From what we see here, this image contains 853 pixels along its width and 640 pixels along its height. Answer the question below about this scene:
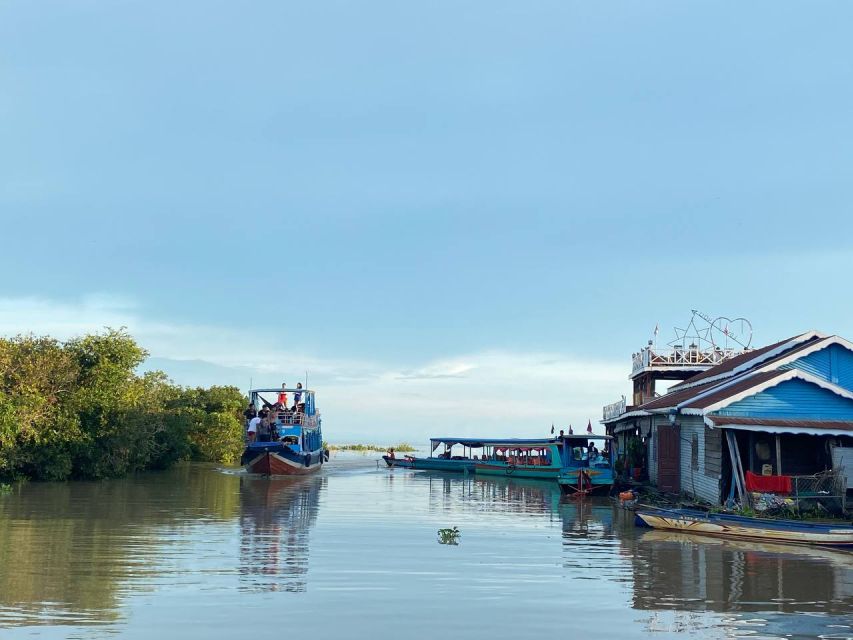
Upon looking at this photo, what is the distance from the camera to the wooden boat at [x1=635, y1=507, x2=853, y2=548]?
1980 cm

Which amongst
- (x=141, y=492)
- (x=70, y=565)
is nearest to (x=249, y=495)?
(x=141, y=492)

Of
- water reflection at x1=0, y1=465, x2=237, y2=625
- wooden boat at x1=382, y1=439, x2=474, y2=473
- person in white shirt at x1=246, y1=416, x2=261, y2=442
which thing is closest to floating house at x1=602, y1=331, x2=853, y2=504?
water reflection at x1=0, y1=465, x2=237, y2=625

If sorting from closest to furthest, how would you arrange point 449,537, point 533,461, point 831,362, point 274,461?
1. point 449,537
2. point 831,362
3. point 274,461
4. point 533,461

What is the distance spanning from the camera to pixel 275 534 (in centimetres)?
2167

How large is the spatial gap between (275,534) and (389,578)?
22.8 feet

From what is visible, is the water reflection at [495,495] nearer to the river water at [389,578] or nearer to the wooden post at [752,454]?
the river water at [389,578]

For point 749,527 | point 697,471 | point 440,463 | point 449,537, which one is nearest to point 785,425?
point 749,527

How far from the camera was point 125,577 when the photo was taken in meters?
14.9

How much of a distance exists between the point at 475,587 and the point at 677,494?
56.2 ft

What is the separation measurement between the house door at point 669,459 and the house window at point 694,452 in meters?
1.66

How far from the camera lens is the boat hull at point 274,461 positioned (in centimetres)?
4650

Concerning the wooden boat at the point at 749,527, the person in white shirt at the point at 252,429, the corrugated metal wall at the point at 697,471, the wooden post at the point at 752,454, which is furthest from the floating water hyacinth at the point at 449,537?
the person in white shirt at the point at 252,429

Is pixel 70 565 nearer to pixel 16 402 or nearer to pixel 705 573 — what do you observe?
pixel 705 573

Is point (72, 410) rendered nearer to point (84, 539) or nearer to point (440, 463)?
point (84, 539)
